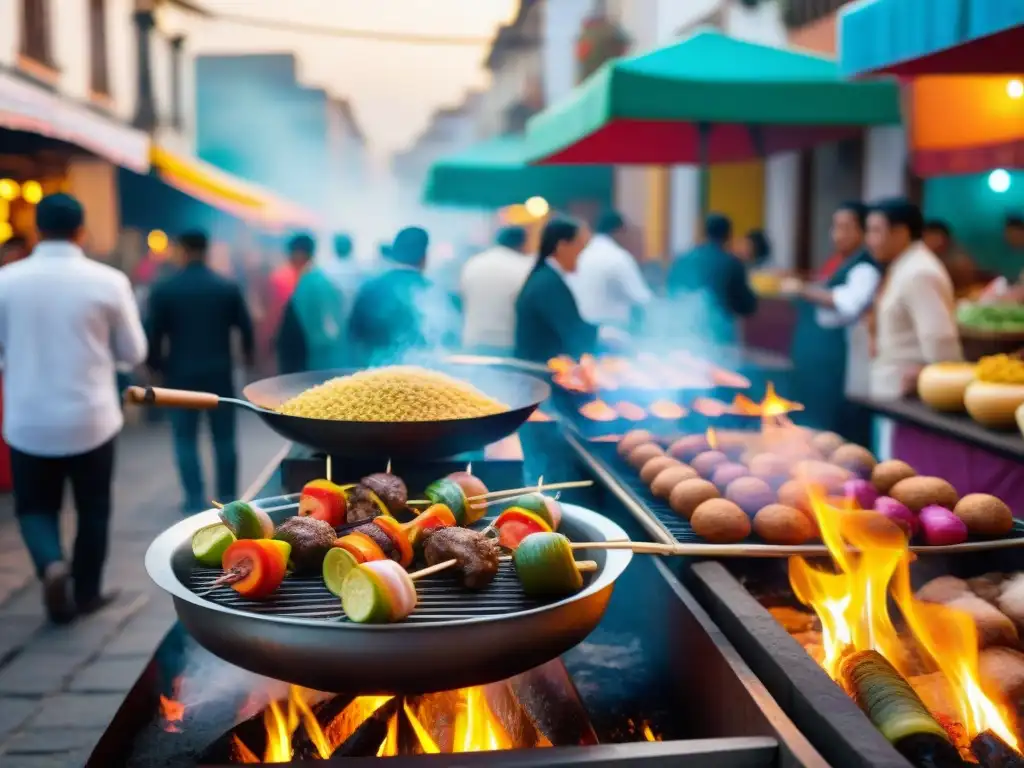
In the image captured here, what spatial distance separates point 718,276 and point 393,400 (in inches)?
227

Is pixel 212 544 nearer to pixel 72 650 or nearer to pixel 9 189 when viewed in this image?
pixel 72 650

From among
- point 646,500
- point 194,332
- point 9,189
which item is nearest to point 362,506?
point 646,500

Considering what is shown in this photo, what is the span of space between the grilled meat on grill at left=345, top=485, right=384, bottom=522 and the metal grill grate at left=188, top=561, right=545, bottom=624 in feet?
0.97

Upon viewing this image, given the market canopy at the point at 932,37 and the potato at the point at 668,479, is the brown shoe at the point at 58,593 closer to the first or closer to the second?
the potato at the point at 668,479

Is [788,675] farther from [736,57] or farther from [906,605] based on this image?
[736,57]

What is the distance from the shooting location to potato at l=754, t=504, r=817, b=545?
2625mm

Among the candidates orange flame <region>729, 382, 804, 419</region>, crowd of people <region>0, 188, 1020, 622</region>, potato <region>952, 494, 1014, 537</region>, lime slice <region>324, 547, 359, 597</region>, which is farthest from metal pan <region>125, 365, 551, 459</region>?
crowd of people <region>0, 188, 1020, 622</region>

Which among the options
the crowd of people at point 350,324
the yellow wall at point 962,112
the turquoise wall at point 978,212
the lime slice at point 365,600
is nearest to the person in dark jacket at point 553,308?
the crowd of people at point 350,324

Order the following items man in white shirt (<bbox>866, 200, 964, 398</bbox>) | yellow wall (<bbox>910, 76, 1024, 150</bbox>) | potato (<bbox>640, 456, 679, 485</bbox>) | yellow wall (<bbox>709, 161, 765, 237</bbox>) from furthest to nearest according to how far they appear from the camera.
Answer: yellow wall (<bbox>709, 161, 765, 237</bbox>) → yellow wall (<bbox>910, 76, 1024, 150</bbox>) → man in white shirt (<bbox>866, 200, 964, 398</bbox>) → potato (<bbox>640, 456, 679, 485</bbox>)

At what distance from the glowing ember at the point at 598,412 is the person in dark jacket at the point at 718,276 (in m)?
4.13

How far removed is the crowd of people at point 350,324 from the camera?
505 cm

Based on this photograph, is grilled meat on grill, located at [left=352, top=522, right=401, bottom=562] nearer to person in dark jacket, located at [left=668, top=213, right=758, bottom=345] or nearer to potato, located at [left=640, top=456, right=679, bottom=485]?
potato, located at [left=640, top=456, right=679, bottom=485]

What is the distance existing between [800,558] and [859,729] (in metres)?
0.93

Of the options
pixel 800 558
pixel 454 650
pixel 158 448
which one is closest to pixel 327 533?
pixel 454 650
